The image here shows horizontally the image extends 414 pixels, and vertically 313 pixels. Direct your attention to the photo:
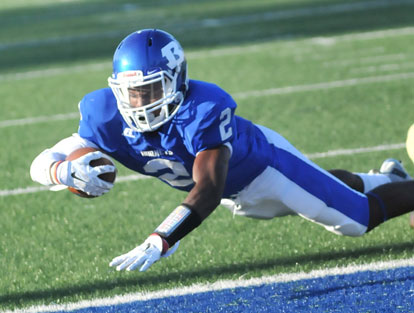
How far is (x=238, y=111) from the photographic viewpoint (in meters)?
6.57

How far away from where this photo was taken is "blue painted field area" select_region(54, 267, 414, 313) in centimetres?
289

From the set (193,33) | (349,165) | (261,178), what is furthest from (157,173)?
(193,33)

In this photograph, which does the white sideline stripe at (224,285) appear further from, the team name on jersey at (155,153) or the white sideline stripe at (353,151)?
the white sideline stripe at (353,151)

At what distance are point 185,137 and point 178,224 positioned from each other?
0.48 m

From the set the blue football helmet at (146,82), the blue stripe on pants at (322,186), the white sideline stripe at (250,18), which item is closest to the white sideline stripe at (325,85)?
the blue stripe on pants at (322,186)

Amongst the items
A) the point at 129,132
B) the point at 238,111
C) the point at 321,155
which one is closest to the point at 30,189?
the point at 321,155

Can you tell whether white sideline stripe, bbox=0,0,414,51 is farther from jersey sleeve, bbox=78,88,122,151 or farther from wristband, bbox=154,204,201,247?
wristband, bbox=154,204,201,247

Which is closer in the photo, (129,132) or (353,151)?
(129,132)

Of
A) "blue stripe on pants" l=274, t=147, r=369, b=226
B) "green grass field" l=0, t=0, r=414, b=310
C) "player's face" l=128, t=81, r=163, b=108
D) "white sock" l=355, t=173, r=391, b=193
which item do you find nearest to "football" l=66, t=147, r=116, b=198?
"player's face" l=128, t=81, r=163, b=108

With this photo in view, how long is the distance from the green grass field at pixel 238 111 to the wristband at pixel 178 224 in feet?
2.15

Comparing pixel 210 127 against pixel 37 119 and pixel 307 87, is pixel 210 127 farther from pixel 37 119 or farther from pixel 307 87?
pixel 307 87

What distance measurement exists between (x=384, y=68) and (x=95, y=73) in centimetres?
325

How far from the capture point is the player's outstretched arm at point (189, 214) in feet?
8.02

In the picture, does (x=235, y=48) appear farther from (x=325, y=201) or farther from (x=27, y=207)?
(x=325, y=201)
